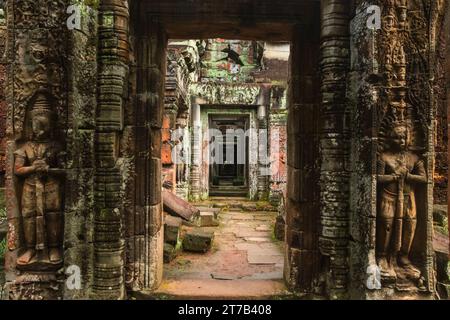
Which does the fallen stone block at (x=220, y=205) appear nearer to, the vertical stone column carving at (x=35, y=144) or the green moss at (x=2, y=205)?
the green moss at (x=2, y=205)

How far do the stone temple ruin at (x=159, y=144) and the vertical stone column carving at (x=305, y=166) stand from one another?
15 millimetres

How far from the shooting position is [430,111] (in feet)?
10.3

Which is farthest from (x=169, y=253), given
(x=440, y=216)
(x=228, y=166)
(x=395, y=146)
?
(x=228, y=166)

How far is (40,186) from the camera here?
3039 mm

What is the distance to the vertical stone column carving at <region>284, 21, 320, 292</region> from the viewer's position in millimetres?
3727

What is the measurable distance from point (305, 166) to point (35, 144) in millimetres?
2846

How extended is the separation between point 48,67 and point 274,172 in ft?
28.4

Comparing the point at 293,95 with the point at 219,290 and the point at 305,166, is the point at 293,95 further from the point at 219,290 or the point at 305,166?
the point at 219,290

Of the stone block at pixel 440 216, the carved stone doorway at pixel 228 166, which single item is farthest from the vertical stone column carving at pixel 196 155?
the stone block at pixel 440 216

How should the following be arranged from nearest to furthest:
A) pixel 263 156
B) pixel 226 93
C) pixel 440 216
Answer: pixel 440 216, pixel 226 93, pixel 263 156

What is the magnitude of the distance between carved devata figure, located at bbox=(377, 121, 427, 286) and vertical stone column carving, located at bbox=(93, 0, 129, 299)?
8.53ft

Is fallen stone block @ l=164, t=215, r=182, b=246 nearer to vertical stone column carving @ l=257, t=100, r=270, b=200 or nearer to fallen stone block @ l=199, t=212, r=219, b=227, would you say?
fallen stone block @ l=199, t=212, r=219, b=227

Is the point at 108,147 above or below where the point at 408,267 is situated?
above

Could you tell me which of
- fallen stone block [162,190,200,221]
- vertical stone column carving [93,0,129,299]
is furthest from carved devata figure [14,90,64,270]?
fallen stone block [162,190,200,221]
